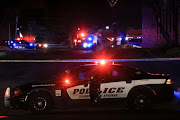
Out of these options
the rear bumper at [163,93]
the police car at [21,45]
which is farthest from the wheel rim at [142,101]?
the police car at [21,45]

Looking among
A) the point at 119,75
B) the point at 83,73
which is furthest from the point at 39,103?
the point at 119,75

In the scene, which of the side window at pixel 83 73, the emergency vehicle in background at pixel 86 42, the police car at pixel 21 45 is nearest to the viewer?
the side window at pixel 83 73

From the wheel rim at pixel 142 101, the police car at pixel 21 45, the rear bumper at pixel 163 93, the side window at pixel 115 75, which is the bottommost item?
the wheel rim at pixel 142 101

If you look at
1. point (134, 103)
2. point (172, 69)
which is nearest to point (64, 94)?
point (134, 103)

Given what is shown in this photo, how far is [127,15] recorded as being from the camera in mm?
42344

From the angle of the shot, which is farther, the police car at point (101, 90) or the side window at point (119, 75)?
the side window at point (119, 75)

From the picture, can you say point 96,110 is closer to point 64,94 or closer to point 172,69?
point 64,94

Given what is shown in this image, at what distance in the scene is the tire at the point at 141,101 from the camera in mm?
7867

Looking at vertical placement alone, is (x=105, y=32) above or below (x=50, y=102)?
above

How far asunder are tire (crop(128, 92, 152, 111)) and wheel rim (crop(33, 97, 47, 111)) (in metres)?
2.21

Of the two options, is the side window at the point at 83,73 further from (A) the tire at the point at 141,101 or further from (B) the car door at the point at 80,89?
(A) the tire at the point at 141,101

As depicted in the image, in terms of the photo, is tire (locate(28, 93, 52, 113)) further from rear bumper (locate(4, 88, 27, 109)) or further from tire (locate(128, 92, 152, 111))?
tire (locate(128, 92, 152, 111))

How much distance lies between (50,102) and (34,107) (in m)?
0.41

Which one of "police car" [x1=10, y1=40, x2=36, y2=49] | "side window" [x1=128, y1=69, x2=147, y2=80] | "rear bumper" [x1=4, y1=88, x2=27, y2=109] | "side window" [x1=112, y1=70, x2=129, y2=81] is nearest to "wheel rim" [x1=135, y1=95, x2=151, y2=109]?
"side window" [x1=128, y1=69, x2=147, y2=80]
